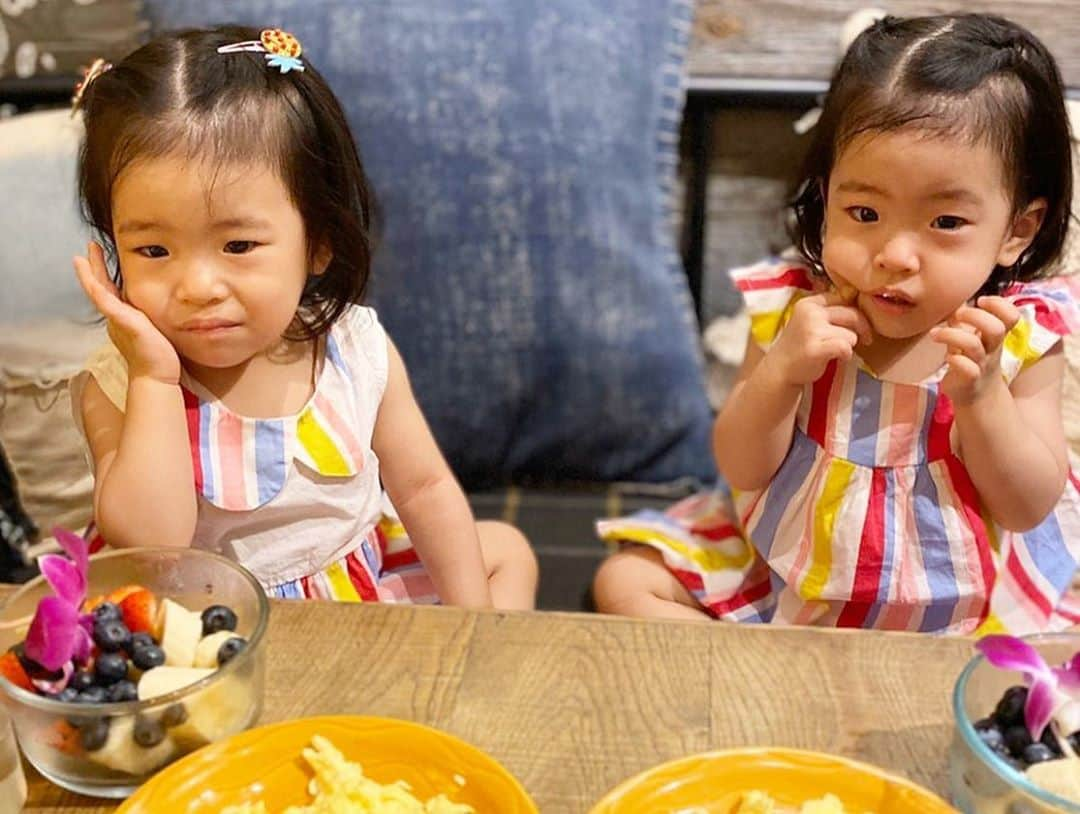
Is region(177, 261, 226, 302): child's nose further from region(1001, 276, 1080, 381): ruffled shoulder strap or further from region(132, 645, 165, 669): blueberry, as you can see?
region(1001, 276, 1080, 381): ruffled shoulder strap

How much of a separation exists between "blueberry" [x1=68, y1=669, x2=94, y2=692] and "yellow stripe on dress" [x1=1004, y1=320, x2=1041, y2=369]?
38.3 inches

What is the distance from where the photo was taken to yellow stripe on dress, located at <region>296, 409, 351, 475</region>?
1.40m

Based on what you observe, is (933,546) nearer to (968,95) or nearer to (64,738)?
(968,95)

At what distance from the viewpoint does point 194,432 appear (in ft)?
4.51

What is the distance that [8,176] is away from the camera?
71.6 inches

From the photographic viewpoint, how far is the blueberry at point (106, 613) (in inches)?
40.6

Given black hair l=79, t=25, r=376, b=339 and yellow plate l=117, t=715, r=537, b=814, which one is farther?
black hair l=79, t=25, r=376, b=339

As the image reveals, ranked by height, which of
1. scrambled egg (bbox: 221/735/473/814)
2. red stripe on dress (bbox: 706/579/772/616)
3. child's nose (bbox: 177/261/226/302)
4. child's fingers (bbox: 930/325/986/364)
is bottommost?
red stripe on dress (bbox: 706/579/772/616)

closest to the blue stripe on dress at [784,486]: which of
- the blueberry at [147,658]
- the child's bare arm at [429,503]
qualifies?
the child's bare arm at [429,503]

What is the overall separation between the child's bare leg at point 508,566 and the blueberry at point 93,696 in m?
0.68

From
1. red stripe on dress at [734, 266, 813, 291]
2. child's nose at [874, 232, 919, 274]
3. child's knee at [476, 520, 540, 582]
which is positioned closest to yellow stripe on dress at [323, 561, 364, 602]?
child's knee at [476, 520, 540, 582]

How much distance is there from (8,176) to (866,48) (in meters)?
1.18

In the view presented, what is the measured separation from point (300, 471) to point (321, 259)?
229 mm

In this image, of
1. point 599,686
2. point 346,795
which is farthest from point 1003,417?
point 346,795
